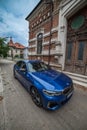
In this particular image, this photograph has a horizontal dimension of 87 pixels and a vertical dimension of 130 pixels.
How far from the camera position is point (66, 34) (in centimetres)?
614

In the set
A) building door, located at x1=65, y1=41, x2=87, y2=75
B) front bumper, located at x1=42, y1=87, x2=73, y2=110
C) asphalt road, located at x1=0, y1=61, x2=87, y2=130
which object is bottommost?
asphalt road, located at x1=0, y1=61, x2=87, y2=130

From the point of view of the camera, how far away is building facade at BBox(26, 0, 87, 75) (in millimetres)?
5102

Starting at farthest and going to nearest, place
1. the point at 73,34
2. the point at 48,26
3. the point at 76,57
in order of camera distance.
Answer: the point at 48,26 → the point at 73,34 → the point at 76,57

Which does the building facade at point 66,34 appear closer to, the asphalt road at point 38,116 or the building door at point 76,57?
the building door at point 76,57

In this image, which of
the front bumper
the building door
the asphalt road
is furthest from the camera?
the building door

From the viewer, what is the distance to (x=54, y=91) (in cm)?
241

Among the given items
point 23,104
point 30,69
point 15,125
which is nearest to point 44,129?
point 15,125

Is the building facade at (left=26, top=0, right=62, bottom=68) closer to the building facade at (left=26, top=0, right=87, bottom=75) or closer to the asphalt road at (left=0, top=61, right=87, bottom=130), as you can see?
the building facade at (left=26, top=0, right=87, bottom=75)

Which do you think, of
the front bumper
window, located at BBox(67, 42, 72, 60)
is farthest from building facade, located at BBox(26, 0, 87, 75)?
the front bumper

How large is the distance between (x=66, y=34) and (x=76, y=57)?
1965mm

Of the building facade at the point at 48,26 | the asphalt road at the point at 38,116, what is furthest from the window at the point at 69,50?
the asphalt road at the point at 38,116

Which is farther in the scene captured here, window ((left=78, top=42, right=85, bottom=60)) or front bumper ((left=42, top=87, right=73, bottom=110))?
window ((left=78, top=42, right=85, bottom=60))

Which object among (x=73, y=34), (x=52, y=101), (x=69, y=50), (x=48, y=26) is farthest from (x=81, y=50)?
(x=48, y=26)

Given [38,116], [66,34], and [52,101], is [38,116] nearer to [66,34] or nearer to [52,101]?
[52,101]
